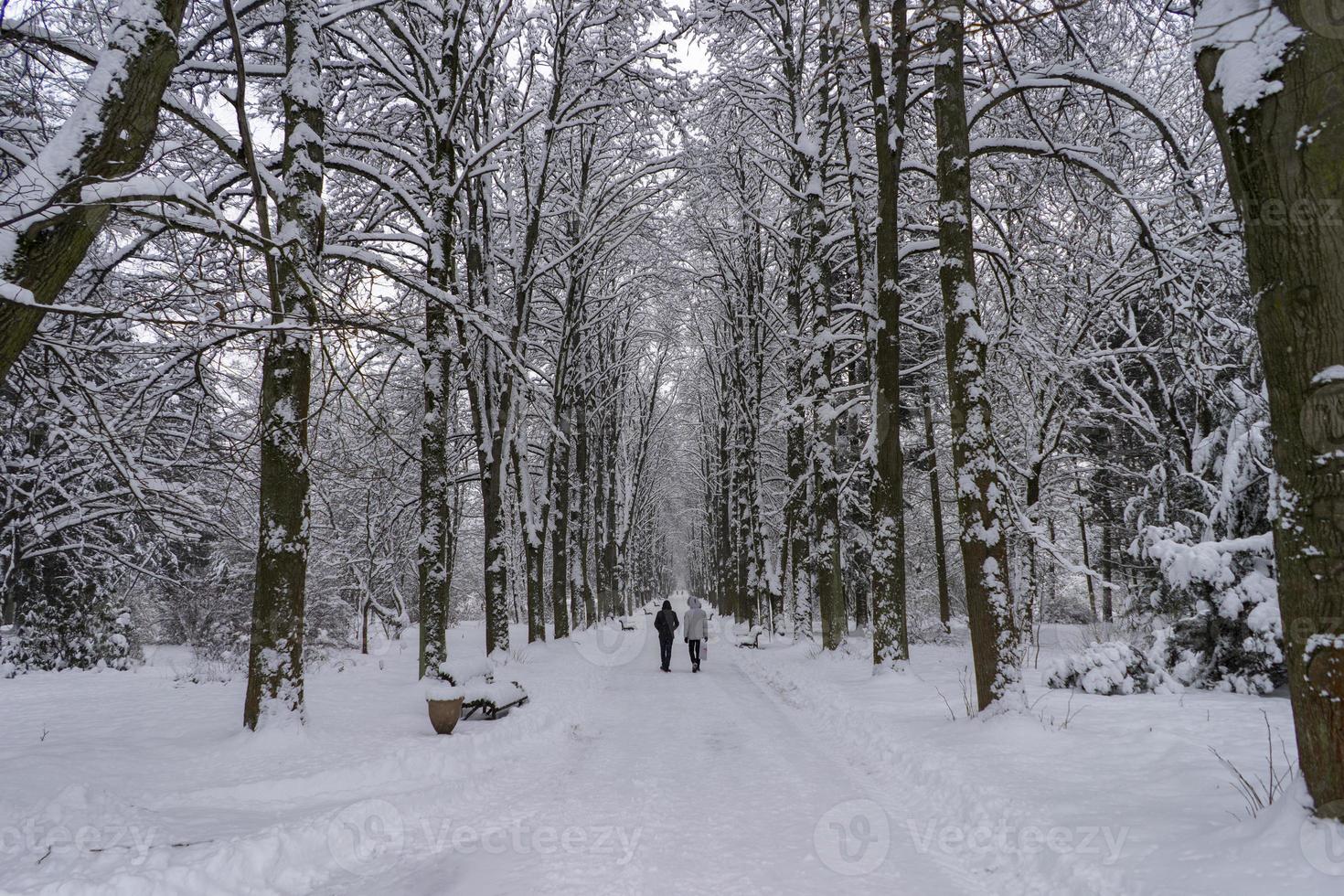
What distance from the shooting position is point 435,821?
18.4ft

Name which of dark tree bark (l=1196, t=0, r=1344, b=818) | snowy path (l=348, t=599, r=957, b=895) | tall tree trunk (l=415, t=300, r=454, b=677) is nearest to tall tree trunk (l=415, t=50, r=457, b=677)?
tall tree trunk (l=415, t=300, r=454, b=677)

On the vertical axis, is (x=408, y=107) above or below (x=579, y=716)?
above

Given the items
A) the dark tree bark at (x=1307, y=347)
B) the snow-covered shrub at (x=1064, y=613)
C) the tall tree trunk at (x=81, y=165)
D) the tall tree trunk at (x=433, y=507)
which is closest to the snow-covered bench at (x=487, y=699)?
Answer: the tall tree trunk at (x=433, y=507)

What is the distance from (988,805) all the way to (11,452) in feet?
51.9

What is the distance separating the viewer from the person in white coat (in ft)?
56.1

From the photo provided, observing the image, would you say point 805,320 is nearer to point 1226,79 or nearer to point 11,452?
point 1226,79

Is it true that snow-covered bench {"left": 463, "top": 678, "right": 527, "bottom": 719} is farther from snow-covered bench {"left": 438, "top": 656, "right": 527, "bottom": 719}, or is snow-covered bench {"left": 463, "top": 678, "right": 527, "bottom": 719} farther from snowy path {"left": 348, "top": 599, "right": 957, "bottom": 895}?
snowy path {"left": 348, "top": 599, "right": 957, "bottom": 895}

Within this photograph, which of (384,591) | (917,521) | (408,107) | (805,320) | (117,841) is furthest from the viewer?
(384,591)

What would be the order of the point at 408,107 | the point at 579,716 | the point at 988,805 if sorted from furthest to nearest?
the point at 408,107 < the point at 579,716 < the point at 988,805

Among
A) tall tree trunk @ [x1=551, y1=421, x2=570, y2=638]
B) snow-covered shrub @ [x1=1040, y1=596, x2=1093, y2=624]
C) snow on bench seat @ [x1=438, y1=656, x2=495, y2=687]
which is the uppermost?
tall tree trunk @ [x1=551, y1=421, x2=570, y2=638]

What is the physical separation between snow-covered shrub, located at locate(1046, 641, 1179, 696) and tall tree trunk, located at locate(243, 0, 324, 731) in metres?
9.74

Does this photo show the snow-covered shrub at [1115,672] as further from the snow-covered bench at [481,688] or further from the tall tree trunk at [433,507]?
the tall tree trunk at [433,507]

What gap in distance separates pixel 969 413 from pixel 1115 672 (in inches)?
161

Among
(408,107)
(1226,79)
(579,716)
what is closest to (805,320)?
(408,107)
